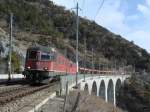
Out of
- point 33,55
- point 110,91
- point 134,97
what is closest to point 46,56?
point 33,55

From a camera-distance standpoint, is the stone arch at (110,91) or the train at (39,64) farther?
the stone arch at (110,91)

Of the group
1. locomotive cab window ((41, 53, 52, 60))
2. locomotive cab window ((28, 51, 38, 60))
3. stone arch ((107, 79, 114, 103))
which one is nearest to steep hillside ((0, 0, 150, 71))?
stone arch ((107, 79, 114, 103))

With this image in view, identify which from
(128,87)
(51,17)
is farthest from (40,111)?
(51,17)

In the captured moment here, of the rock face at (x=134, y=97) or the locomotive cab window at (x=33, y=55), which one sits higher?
the locomotive cab window at (x=33, y=55)

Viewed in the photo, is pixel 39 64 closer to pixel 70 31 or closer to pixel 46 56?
pixel 46 56

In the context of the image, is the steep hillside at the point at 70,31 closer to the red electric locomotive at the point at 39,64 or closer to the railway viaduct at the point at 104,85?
the railway viaduct at the point at 104,85

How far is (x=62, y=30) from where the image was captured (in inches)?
6152

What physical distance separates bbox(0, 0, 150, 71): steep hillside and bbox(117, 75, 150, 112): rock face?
12.4 meters

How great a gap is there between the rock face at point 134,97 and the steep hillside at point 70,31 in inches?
A: 490

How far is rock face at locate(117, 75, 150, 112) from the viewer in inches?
3834

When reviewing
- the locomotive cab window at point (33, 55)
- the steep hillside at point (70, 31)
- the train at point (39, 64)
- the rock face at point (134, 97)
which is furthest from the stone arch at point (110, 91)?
the locomotive cab window at point (33, 55)

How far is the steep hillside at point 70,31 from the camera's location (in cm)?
12618

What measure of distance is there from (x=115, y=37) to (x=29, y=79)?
155546 mm

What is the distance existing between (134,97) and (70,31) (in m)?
56.3
